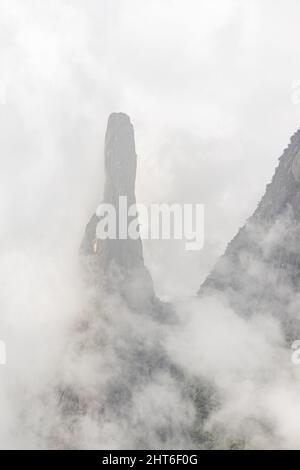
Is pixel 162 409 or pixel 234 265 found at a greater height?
pixel 234 265

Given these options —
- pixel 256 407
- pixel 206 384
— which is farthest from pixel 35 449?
pixel 256 407

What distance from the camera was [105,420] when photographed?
16938cm

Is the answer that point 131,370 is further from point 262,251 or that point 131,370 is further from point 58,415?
point 262,251

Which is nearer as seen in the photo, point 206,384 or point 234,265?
point 206,384

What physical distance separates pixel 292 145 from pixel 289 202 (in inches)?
833

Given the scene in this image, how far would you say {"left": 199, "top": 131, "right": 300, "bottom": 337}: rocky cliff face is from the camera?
179 meters

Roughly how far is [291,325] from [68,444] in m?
82.3

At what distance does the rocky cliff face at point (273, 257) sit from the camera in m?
179

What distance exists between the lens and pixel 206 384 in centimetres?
16912

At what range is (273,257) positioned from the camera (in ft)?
617
